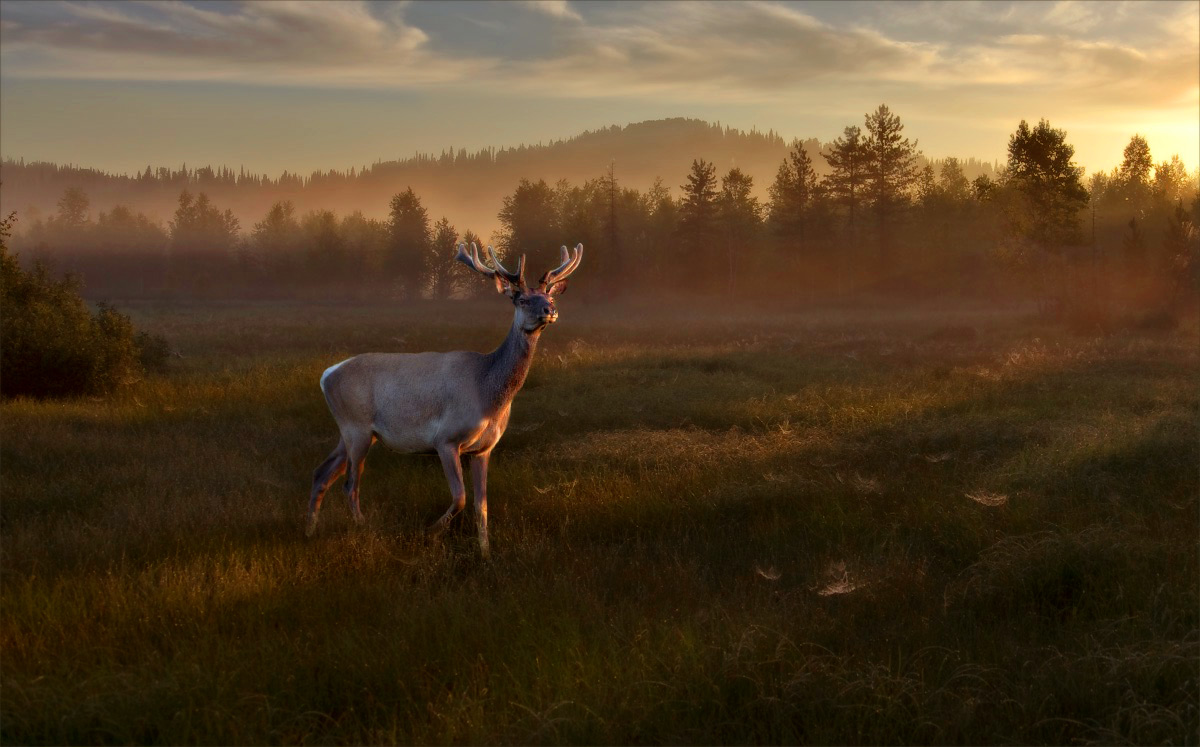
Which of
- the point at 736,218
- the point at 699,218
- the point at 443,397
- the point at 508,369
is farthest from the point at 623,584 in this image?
the point at 736,218

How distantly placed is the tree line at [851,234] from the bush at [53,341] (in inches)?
1524

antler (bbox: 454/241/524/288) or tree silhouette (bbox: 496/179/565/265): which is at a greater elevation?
tree silhouette (bbox: 496/179/565/265)

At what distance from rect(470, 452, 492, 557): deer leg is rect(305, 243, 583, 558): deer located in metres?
0.01

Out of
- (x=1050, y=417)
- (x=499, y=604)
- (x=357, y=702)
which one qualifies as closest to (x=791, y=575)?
(x=499, y=604)

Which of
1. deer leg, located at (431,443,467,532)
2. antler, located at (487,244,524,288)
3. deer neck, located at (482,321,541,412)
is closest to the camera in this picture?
deer leg, located at (431,443,467,532)

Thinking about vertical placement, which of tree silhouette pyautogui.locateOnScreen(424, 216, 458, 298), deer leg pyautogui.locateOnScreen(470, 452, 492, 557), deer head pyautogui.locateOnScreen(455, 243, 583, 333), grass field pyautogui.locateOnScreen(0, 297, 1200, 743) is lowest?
grass field pyautogui.locateOnScreen(0, 297, 1200, 743)

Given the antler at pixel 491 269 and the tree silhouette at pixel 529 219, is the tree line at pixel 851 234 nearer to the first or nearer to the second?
the tree silhouette at pixel 529 219

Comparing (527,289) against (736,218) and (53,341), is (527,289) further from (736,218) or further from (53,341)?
(736,218)

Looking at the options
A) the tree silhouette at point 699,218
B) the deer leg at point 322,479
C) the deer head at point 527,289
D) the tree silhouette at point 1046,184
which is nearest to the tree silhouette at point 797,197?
the tree silhouette at point 699,218

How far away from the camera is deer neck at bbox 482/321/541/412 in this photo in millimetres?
8430

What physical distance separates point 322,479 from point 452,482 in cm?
147

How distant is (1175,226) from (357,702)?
50277 millimetres

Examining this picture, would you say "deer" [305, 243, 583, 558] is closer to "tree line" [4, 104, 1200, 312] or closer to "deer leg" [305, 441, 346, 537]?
"deer leg" [305, 441, 346, 537]

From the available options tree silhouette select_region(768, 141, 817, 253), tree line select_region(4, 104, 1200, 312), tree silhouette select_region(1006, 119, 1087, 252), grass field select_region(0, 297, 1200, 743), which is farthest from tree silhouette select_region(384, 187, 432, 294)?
grass field select_region(0, 297, 1200, 743)
